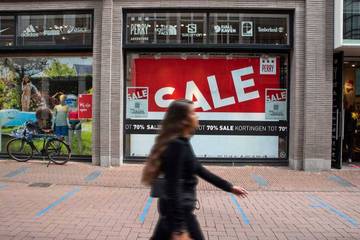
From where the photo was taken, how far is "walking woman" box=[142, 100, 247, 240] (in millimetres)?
3551

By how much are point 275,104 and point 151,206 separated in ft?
21.1

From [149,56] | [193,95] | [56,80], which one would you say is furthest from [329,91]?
[56,80]

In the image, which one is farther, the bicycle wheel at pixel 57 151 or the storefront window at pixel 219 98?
the storefront window at pixel 219 98

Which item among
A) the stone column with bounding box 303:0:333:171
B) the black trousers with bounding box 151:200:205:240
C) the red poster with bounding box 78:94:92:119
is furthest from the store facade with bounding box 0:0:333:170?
the black trousers with bounding box 151:200:205:240

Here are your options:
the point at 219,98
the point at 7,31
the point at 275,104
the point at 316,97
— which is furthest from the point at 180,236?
the point at 7,31

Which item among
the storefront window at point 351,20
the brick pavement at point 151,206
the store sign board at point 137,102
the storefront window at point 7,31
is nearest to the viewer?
the brick pavement at point 151,206

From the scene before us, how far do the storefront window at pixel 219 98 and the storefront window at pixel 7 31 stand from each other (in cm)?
373

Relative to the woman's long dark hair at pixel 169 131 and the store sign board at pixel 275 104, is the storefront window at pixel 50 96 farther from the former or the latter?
the woman's long dark hair at pixel 169 131

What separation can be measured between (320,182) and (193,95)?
14.7 feet

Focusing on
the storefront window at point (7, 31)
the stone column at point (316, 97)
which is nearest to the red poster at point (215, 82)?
the stone column at point (316, 97)

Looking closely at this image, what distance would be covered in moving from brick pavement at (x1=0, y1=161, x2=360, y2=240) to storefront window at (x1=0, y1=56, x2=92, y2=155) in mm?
1789

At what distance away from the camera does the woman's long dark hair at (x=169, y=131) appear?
3684 millimetres

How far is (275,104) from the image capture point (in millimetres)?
13406

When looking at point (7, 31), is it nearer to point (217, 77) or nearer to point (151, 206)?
point (217, 77)
